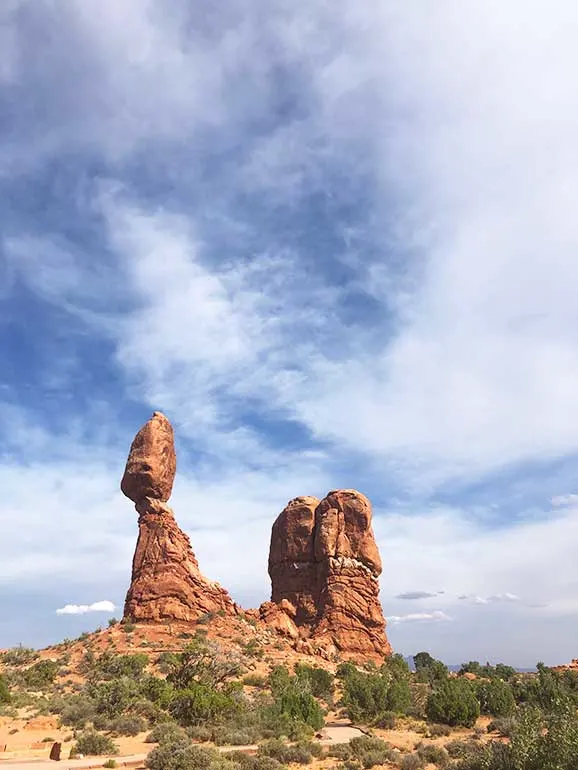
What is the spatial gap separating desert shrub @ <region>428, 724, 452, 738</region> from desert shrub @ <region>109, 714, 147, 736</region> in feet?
41.1

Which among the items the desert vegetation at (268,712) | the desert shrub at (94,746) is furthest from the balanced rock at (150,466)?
the desert shrub at (94,746)

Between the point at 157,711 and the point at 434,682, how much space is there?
30865mm

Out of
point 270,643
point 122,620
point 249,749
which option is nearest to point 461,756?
point 249,749

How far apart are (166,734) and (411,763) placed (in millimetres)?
9206

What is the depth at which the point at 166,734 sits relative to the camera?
2188 cm

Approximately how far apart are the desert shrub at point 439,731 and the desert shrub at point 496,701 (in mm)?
6323

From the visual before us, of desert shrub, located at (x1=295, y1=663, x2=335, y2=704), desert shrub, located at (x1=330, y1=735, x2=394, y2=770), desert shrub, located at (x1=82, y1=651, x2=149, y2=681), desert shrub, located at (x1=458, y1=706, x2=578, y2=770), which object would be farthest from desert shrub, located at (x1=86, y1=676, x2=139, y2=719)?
Answer: desert shrub, located at (x1=458, y1=706, x2=578, y2=770)

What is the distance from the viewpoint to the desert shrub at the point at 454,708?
28.9m

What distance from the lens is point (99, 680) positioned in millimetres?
35375

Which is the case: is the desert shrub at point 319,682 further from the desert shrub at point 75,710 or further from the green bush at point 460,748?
the green bush at point 460,748

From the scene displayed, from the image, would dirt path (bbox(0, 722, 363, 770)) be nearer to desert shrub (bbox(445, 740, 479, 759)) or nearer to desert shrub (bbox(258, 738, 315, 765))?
desert shrub (bbox(258, 738, 315, 765))

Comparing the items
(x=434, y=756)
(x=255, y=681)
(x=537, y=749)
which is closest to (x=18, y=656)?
(x=255, y=681)

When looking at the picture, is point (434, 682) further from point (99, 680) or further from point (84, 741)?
point (84, 741)

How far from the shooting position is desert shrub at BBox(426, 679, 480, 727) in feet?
94.9
